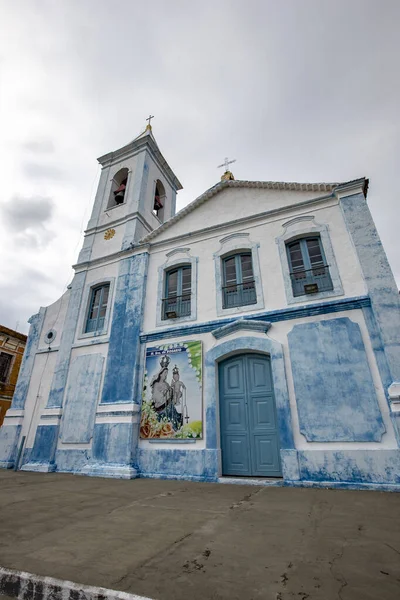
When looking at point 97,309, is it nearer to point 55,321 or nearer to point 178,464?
point 55,321

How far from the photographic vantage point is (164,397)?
7691 mm

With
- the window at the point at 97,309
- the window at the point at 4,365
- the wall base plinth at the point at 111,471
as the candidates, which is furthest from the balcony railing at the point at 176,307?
the window at the point at 4,365

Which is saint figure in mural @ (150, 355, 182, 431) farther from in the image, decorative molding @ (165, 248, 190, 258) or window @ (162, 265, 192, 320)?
decorative molding @ (165, 248, 190, 258)

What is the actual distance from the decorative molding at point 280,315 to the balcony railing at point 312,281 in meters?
0.44

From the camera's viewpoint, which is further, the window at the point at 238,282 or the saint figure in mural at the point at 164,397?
the window at the point at 238,282

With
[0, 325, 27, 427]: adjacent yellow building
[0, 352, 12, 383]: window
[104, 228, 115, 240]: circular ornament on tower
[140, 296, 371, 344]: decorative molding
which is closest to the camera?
[140, 296, 371, 344]: decorative molding

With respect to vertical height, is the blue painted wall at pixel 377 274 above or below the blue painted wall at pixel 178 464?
above

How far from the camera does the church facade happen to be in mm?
5945

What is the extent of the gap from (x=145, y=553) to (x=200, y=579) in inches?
25.2

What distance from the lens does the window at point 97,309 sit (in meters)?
9.87

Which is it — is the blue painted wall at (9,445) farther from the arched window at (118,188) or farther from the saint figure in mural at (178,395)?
the arched window at (118,188)

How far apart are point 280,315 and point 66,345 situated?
6874mm

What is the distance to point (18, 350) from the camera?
18.8 m

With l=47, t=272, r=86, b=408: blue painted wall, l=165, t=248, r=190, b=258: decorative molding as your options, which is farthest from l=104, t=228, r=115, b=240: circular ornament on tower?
→ l=165, t=248, r=190, b=258: decorative molding
